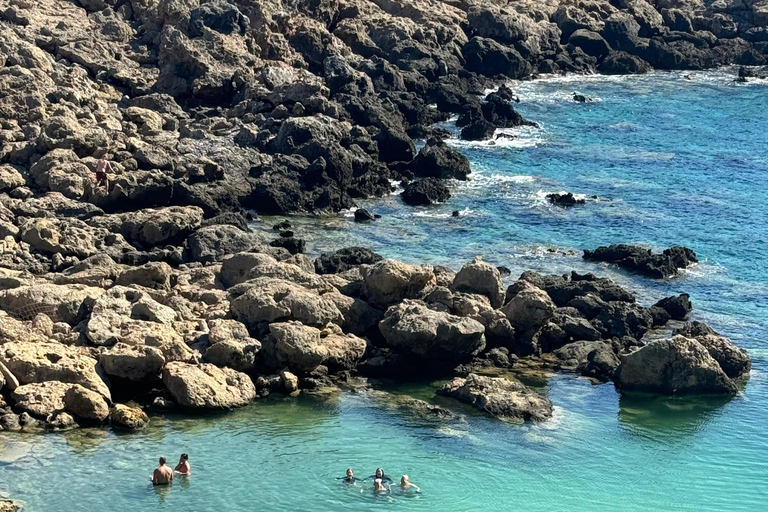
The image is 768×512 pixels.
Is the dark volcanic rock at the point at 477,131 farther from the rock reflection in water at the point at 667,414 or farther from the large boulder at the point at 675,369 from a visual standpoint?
the rock reflection in water at the point at 667,414

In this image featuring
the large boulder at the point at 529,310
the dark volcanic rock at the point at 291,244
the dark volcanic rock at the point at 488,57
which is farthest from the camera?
the dark volcanic rock at the point at 488,57

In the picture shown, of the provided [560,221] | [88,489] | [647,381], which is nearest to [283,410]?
[88,489]

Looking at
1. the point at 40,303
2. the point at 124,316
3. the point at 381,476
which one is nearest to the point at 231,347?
the point at 124,316

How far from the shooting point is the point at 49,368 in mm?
36344

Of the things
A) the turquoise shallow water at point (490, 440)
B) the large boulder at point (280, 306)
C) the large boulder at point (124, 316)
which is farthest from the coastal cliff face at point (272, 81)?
the large boulder at point (280, 306)

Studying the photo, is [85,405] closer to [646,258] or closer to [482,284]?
[482,284]

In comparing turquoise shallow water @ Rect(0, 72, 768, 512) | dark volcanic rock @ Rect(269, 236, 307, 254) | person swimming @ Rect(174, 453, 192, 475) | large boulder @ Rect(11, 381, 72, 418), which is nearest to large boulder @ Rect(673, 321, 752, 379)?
turquoise shallow water @ Rect(0, 72, 768, 512)

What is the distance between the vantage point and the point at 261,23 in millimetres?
75188

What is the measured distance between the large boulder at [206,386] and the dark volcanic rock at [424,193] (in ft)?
78.2

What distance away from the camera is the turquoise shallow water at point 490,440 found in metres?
32.7

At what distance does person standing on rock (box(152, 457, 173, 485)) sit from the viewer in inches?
1270

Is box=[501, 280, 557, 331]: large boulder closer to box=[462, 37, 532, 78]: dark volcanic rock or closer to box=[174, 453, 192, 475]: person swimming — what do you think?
box=[174, 453, 192, 475]: person swimming

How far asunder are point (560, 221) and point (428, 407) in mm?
23047

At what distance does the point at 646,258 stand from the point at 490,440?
1916cm
